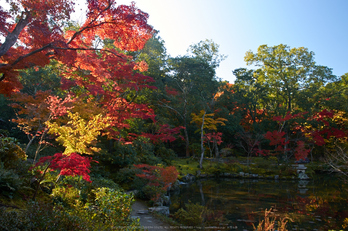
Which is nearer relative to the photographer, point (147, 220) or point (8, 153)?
point (147, 220)

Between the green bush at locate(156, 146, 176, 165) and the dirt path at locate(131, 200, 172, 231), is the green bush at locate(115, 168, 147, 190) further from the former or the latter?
the green bush at locate(156, 146, 176, 165)

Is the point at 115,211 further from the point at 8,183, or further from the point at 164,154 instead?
the point at 164,154

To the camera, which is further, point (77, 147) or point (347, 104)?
point (347, 104)

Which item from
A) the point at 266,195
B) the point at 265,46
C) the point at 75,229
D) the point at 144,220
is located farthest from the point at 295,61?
the point at 75,229

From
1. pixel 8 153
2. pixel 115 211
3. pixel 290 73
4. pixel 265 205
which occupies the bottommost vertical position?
pixel 115 211

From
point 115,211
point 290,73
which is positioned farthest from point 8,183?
point 290,73

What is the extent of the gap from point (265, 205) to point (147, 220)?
15.3 feet

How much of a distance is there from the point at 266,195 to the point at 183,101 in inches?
430

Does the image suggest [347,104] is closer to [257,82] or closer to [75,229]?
[257,82]

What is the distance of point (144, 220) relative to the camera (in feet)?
17.8

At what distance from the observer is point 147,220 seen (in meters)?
5.46

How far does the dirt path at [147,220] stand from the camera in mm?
4992

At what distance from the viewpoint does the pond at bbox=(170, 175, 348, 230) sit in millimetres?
6102

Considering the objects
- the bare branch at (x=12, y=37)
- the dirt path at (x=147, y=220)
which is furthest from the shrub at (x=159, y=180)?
the bare branch at (x=12, y=37)
